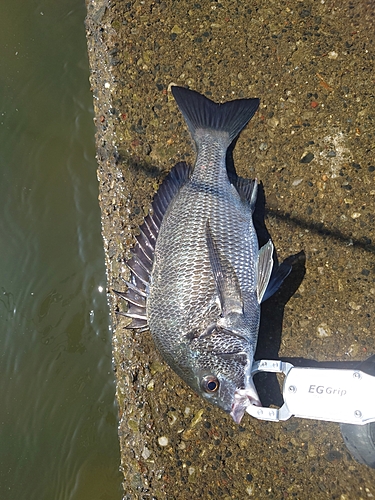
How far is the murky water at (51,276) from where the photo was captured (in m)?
3.69

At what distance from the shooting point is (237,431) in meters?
3.15

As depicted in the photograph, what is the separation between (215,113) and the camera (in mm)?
3318

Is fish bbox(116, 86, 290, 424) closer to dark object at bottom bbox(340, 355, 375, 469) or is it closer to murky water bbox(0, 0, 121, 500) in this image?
dark object at bottom bbox(340, 355, 375, 469)

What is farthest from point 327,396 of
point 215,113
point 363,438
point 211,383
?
point 215,113

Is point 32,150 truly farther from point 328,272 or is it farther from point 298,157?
point 328,272

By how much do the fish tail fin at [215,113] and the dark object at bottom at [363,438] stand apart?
1.85 metres

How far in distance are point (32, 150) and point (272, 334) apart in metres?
2.87

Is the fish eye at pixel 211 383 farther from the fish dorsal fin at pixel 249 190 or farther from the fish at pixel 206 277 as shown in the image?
the fish dorsal fin at pixel 249 190

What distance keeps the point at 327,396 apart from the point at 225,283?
898 mm

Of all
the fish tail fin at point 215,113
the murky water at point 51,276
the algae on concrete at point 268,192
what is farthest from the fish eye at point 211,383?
the fish tail fin at point 215,113

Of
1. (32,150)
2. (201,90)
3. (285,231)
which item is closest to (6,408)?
(32,150)

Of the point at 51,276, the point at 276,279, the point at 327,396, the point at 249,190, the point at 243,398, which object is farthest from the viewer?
the point at 51,276

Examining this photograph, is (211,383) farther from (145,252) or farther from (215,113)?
(215,113)

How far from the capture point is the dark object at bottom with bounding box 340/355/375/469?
8.43 feet
